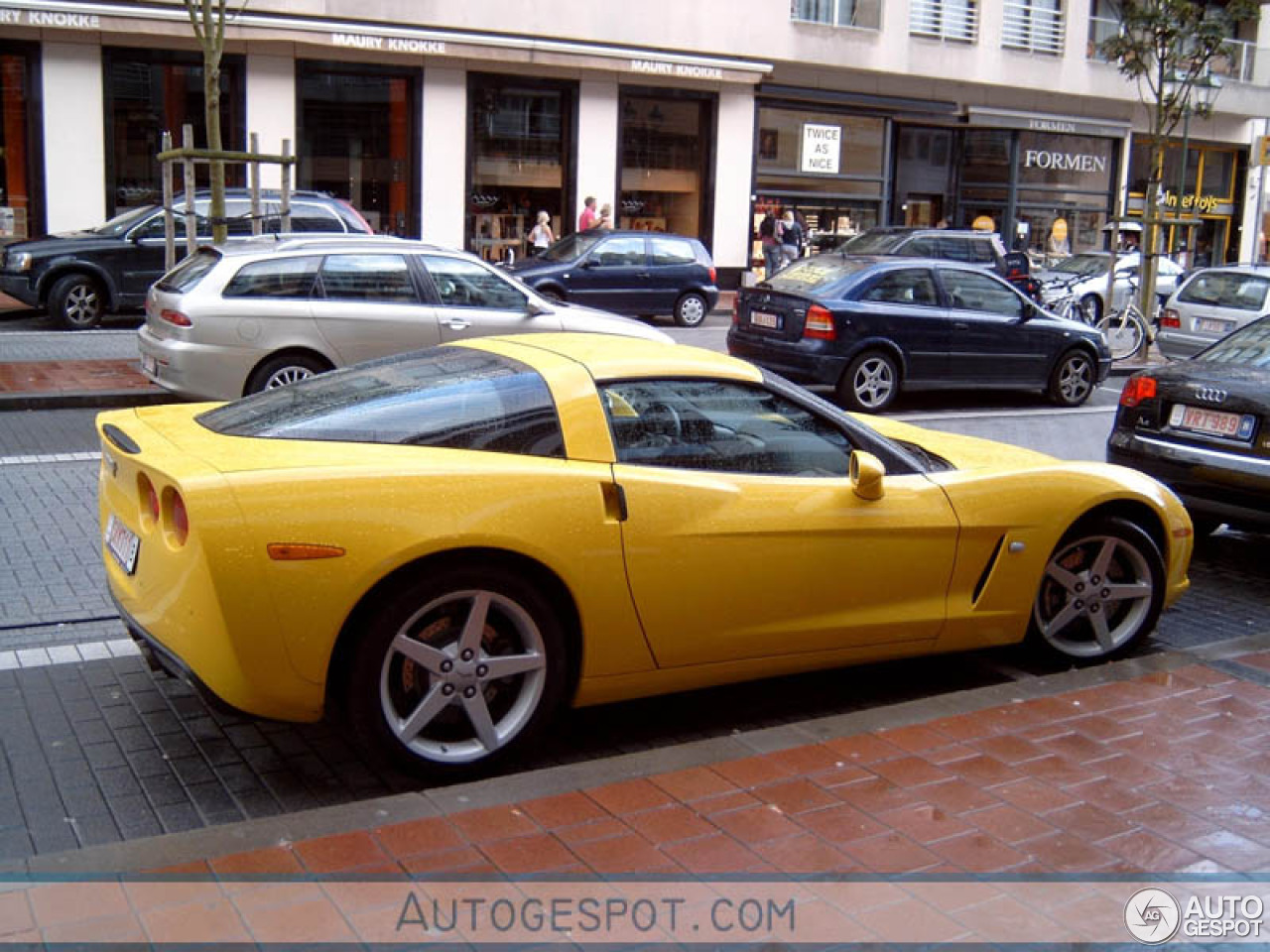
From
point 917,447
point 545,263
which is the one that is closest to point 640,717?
point 917,447

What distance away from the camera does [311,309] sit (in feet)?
36.9

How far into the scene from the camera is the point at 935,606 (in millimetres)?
5297

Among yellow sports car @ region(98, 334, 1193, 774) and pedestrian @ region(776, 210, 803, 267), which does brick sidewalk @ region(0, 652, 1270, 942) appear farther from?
pedestrian @ region(776, 210, 803, 267)

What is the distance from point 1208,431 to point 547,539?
4.81 m

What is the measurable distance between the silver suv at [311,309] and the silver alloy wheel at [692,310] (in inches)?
368

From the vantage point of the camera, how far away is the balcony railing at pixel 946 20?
3183cm

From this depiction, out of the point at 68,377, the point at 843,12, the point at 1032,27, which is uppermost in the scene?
the point at 1032,27

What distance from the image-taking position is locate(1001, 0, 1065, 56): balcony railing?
33.6 metres

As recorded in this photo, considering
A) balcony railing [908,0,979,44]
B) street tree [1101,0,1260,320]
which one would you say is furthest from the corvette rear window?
balcony railing [908,0,979,44]

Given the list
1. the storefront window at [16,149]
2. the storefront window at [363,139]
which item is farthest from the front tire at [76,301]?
the storefront window at [363,139]

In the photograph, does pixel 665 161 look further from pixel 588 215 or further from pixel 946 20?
pixel 946 20

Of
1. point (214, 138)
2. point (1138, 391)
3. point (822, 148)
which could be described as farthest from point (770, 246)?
point (1138, 391)

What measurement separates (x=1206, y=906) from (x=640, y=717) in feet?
7.13

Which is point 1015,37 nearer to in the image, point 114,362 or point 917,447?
point 114,362
